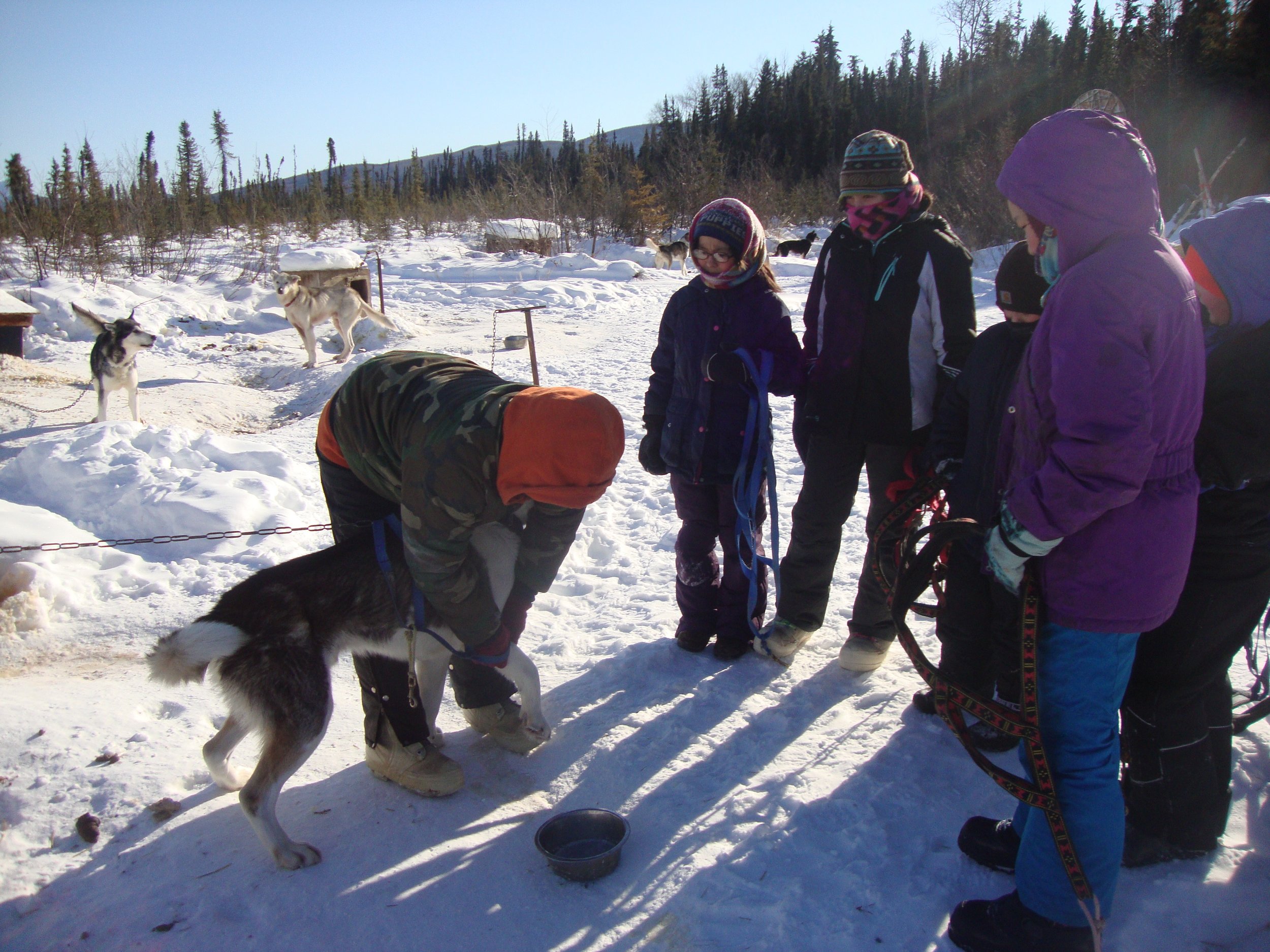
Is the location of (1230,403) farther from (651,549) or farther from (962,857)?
(651,549)

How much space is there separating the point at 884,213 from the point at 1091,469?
1601mm

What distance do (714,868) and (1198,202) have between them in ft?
59.5

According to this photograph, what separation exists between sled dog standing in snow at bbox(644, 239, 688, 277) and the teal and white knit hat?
14852 millimetres

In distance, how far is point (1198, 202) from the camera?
15.2m

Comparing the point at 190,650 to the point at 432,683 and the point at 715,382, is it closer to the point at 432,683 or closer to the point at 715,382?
the point at 432,683

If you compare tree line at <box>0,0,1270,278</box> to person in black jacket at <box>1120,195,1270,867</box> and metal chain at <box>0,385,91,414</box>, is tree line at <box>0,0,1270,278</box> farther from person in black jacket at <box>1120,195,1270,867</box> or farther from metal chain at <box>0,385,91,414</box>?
person in black jacket at <box>1120,195,1270,867</box>

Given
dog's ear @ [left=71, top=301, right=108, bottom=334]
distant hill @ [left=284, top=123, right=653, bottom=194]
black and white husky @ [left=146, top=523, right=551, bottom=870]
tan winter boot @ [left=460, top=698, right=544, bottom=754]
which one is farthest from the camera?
distant hill @ [left=284, top=123, right=653, bottom=194]

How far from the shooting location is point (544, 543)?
261 cm

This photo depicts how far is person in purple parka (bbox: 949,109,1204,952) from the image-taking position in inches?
61.0

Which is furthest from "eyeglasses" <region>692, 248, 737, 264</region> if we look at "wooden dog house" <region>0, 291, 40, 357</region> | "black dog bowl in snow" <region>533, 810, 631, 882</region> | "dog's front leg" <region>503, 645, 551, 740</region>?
"wooden dog house" <region>0, 291, 40, 357</region>

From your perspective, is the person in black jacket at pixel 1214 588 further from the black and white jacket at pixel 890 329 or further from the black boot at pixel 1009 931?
the black and white jacket at pixel 890 329

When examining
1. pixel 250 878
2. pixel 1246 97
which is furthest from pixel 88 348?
pixel 1246 97

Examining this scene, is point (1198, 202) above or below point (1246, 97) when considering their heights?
below

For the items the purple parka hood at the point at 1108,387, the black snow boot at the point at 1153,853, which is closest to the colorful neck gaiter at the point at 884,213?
the purple parka hood at the point at 1108,387
